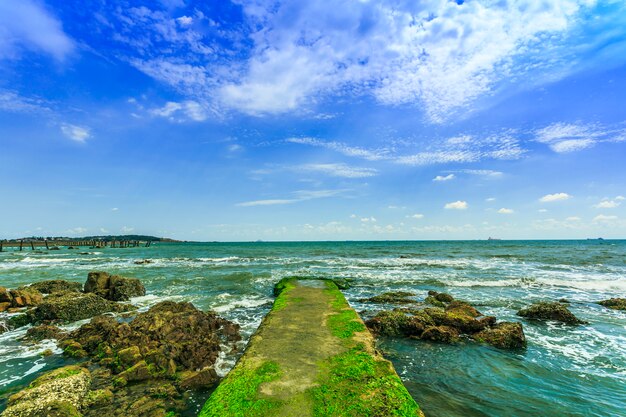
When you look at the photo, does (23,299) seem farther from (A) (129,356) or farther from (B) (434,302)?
(B) (434,302)

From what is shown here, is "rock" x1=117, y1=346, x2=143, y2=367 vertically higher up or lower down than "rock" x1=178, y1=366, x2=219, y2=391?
higher up

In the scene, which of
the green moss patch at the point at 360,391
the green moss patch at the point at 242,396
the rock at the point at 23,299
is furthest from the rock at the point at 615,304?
the rock at the point at 23,299

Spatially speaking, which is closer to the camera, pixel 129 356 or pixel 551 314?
pixel 129 356

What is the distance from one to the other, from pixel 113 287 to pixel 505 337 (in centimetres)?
1898

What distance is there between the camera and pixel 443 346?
32.1ft

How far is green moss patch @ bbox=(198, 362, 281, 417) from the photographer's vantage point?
4.97 meters

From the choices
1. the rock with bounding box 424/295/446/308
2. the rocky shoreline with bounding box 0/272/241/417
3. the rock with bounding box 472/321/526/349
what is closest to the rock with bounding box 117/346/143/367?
the rocky shoreline with bounding box 0/272/241/417

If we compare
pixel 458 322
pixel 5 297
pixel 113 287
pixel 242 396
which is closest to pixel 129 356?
pixel 242 396

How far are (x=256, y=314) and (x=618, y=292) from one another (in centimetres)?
2176

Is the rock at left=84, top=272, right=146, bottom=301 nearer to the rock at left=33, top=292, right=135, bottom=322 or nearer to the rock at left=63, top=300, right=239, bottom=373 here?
the rock at left=33, top=292, right=135, bottom=322

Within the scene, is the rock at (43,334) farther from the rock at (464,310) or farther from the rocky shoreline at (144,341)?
the rock at (464,310)

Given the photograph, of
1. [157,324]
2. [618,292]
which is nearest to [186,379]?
[157,324]

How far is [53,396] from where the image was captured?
→ 6.14 meters

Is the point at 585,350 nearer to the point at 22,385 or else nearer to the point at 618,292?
the point at 618,292
